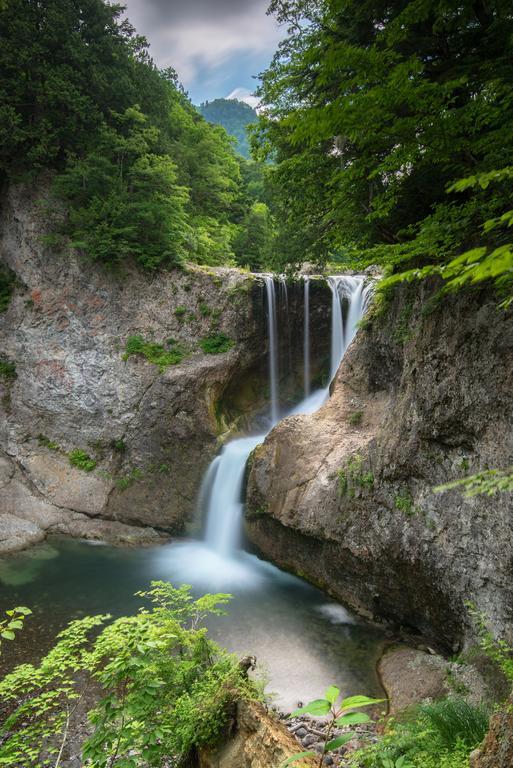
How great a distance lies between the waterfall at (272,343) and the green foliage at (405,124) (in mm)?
5151

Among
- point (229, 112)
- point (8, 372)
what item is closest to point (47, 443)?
point (8, 372)

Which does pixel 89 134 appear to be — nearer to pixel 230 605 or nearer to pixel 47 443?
pixel 47 443

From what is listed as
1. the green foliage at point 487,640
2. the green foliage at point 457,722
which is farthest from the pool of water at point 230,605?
the green foliage at point 457,722

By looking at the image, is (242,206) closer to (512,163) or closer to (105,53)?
(105,53)

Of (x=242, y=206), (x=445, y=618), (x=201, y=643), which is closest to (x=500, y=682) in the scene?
(x=445, y=618)

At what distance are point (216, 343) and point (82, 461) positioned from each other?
18.3 feet

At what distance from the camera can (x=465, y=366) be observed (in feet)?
19.6

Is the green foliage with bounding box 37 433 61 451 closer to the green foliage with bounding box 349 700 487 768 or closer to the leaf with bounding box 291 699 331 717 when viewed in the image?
the green foliage with bounding box 349 700 487 768

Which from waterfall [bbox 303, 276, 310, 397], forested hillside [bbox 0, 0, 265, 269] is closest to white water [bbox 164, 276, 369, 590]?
waterfall [bbox 303, 276, 310, 397]

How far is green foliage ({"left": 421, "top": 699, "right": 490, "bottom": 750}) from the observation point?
3.80 m

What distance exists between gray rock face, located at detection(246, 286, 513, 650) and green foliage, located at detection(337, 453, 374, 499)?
0.9 inches

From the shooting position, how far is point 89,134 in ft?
46.2

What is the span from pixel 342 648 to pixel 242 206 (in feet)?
67.2

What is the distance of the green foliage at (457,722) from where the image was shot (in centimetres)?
380
